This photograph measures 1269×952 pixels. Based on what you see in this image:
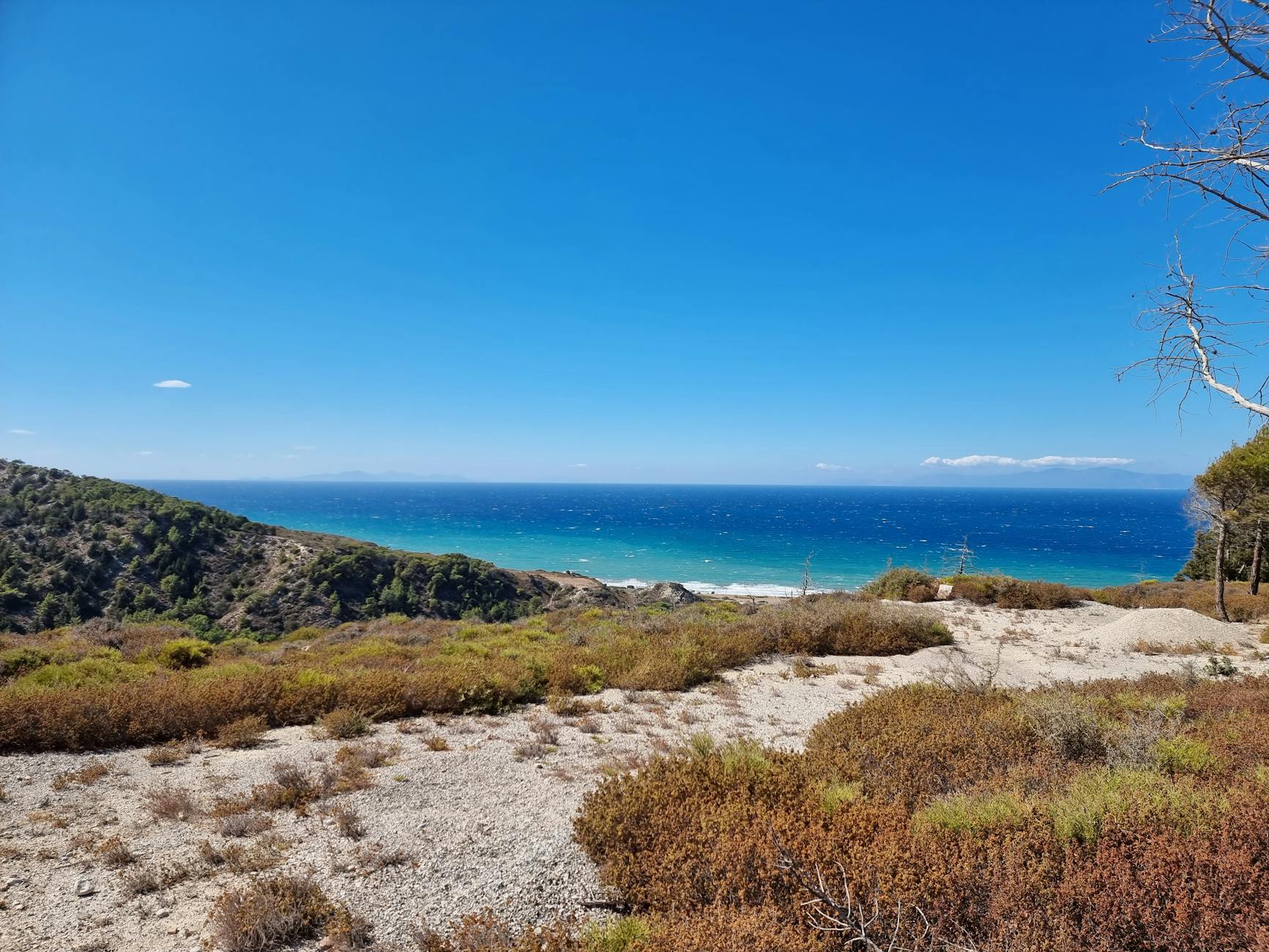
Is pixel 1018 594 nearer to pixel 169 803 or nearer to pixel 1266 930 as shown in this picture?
pixel 1266 930

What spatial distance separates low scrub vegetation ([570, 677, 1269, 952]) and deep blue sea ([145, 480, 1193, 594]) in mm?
41731

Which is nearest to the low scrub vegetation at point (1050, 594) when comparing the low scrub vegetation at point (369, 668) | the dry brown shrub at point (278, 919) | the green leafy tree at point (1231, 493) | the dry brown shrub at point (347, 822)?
the green leafy tree at point (1231, 493)

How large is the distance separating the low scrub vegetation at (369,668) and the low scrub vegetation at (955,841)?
5.20 m

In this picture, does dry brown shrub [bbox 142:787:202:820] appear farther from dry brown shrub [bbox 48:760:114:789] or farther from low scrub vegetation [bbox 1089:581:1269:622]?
low scrub vegetation [bbox 1089:581:1269:622]

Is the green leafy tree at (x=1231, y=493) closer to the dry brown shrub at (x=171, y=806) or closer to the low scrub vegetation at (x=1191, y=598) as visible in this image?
the low scrub vegetation at (x=1191, y=598)

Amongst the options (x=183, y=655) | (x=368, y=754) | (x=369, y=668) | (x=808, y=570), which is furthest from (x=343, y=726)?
(x=808, y=570)

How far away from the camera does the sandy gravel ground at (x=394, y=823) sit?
3986 mm

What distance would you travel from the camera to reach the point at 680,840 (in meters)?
4.08

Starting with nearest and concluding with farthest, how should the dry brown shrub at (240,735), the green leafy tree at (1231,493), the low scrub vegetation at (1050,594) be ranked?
the dry brown shrub at (240,735) < the green leafy tree at (1231,493) < the low scrub vegetation at (1050,594)

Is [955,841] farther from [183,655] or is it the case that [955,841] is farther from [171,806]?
[183,655]

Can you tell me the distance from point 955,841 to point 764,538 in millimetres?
86589

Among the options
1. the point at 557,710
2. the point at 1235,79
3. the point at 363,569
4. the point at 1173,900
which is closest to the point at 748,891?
the point at 1173,900

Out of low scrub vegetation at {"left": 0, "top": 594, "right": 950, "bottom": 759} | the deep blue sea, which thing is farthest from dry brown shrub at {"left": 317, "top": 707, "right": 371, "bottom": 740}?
the deep blue sea

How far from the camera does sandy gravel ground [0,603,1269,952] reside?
3.99 m
